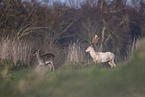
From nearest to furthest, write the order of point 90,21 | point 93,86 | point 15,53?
1. point 93,86
2. point 15,53
3. point 90,21

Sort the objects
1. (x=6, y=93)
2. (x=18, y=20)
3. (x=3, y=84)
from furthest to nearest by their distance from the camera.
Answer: (x=18, y=20), (x=3, y=84), (x=6, y=93)

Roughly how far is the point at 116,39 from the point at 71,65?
28.1ft

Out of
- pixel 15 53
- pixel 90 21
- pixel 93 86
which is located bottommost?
pixel 15 53

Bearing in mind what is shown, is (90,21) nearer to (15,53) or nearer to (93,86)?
(15,53)

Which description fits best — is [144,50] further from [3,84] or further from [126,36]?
[126,36]

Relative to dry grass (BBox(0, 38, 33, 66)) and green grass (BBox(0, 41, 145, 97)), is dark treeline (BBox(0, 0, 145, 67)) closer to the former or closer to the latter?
dry grass (BBox(0, 38, 33, 66))

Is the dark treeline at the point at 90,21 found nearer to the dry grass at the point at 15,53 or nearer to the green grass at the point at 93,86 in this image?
the dry grass at the point at 15,53

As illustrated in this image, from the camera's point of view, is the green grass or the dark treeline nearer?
the green grass

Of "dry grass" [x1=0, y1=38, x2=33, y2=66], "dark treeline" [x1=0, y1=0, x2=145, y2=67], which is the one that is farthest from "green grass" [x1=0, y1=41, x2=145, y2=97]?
"dark treeline" [x1=0, y1=0, x2=145, y2=67]

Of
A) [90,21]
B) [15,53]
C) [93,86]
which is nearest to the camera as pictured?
[93,86]

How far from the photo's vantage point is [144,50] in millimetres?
2975

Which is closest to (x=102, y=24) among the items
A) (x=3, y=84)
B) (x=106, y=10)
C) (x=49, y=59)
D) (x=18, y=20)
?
(x=106, y=10)

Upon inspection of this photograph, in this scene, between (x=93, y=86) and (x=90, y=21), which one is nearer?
(x=93, y=86)

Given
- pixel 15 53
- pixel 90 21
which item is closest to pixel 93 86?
pixel 15 53
